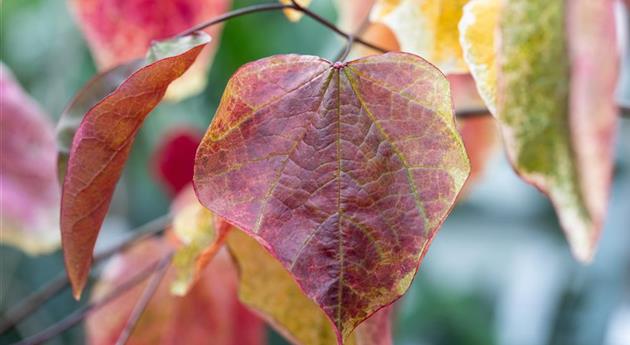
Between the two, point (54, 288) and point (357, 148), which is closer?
point (357, 148)

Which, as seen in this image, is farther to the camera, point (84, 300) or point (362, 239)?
point (84, 300)

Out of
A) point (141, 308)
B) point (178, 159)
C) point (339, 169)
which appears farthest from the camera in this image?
point (178, 159)

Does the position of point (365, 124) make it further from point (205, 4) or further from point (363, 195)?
point (205, 4)

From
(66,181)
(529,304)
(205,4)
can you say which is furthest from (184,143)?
(529,304)

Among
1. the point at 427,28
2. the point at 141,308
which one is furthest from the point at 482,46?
the point at 141,308

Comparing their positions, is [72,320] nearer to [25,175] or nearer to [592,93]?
[25,175]

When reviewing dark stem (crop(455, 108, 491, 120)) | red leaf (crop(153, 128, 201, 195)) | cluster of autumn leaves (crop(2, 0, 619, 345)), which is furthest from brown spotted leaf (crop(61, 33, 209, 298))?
red leaf (crop(153, 128, 201, 195))

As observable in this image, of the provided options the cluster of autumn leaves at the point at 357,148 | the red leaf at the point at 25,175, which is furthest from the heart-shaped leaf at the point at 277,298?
the red leaf at the point at 25,175

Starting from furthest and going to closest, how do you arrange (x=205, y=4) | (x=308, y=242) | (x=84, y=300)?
(x=84, y=300) → (x=205, y=4) → (x=308, y=242)
